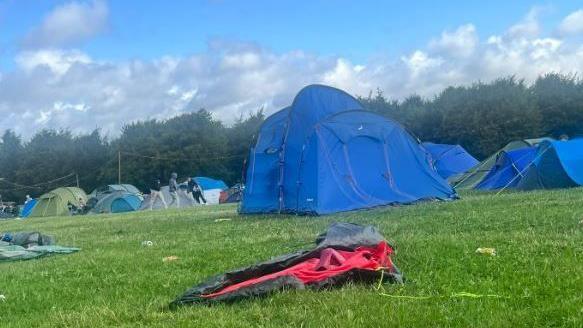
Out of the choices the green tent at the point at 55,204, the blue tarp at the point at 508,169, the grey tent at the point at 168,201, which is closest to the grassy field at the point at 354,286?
the blue tarp at the point at 508,169

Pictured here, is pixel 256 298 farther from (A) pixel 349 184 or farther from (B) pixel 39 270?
(A) pixel 349 184

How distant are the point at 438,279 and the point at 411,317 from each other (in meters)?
1.21

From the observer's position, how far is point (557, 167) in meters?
17.8

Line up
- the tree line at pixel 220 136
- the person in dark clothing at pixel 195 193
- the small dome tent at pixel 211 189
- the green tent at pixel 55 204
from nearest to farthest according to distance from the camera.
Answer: the person in dark clothing at pixel 195 193, the green tent at pixel 55 204, the small dome tent at pixel 211 189, the tree line at pixel 220 136

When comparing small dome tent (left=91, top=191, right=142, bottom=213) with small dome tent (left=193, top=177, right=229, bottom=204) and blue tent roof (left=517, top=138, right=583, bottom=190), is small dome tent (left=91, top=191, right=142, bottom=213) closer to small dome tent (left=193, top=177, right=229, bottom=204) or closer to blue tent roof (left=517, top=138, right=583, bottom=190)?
small dome tent (left=193, top=177, right=229, bottom=204)

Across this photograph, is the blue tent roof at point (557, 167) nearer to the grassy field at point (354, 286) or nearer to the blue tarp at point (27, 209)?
the grassy field at point (354, 286)

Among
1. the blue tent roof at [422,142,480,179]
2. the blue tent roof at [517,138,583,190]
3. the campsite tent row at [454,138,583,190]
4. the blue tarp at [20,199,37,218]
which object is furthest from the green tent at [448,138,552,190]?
the blue tarp at [20,199,37,218]

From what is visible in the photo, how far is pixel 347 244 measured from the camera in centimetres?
595

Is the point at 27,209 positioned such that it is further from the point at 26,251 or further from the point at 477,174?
the point at 26,251

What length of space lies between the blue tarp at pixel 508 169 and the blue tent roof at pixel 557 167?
627 millimetres

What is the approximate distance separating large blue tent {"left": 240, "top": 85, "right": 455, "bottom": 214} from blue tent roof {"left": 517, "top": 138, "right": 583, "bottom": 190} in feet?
12.2

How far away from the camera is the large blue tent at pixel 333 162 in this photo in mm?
14578

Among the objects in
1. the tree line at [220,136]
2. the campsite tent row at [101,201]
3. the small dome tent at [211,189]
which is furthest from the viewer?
the tree line at [220,136]

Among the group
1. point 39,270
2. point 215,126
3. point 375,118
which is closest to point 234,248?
point 39,270
